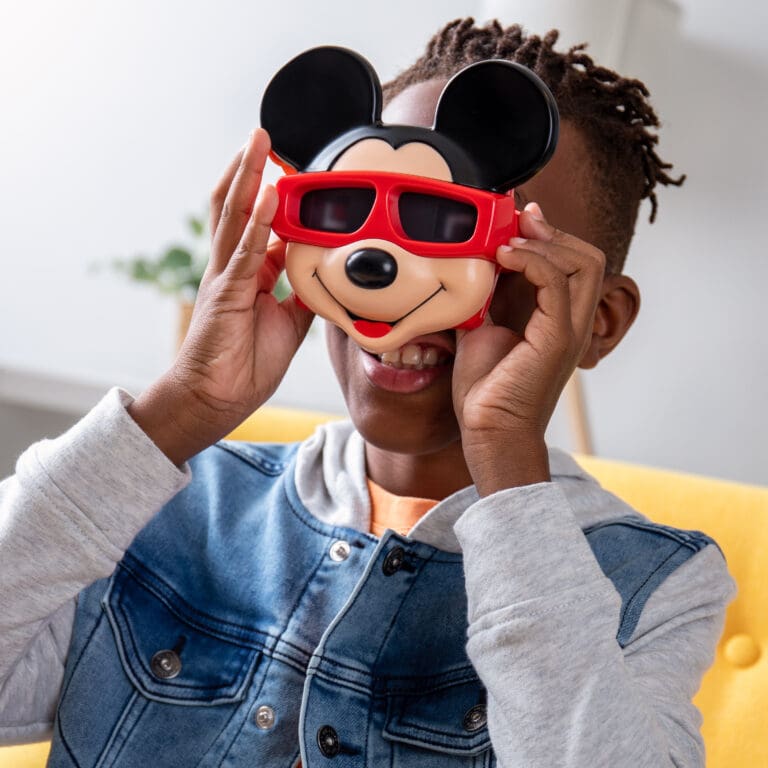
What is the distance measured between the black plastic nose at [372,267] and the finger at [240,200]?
0.10 meters

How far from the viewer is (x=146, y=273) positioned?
5.59 feet

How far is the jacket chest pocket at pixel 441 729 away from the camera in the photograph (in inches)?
28.3

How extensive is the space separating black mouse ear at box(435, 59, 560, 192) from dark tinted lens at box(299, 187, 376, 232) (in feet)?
0.23

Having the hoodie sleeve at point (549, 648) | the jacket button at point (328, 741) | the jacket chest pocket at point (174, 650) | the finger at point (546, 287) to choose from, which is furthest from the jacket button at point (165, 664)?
the finger at point (546, 287)

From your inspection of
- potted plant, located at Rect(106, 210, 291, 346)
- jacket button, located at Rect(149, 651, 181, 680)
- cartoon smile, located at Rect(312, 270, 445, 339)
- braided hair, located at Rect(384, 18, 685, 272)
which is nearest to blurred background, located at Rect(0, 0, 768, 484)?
potted plant, located at Rect(106, 210, 291, 346)

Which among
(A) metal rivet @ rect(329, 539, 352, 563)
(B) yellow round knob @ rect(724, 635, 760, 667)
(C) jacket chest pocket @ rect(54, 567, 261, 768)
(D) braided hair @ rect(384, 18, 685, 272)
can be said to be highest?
(D) braided hair @ rect(384, 18, 685, 272)

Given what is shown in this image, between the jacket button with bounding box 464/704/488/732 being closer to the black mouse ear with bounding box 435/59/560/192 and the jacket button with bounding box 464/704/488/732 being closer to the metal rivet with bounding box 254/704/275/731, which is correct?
→ the metal rivet with bounding box 254/704/275/731

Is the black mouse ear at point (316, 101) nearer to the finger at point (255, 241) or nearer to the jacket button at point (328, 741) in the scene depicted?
the finger at point (255, 241)

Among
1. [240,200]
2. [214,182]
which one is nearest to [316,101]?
[240,200]

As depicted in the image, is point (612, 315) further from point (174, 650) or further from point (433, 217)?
point (174, 650)

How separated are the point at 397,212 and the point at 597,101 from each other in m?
0.26

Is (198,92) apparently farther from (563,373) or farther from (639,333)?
(563,373)

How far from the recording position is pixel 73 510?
688 millimetres

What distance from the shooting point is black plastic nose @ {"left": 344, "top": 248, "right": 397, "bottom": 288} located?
636 millimetres
